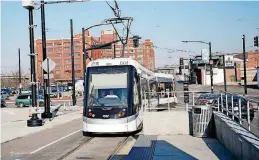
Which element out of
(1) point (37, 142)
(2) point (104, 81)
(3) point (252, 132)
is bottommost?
(1) point (37, 142)

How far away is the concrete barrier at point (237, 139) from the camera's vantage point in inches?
285

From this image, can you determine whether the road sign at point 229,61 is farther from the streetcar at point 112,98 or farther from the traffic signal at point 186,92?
the streetcar at point 112,98

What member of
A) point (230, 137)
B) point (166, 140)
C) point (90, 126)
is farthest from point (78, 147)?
point (230, 137)

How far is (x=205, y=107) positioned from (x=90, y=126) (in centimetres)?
457

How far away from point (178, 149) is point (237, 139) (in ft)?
9.20

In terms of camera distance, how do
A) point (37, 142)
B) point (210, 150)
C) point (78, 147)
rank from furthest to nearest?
point (37, 142) < point (78, 147) < point (210, 150)

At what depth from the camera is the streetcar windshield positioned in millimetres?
15234

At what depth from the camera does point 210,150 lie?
11.0 metres

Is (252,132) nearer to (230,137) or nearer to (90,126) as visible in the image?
(230,137)

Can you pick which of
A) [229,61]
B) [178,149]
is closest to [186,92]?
[178,149]

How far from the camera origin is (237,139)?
8.84m

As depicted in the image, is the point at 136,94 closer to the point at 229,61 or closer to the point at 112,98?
the point at 112,98

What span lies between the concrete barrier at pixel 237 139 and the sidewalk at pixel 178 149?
29 cm

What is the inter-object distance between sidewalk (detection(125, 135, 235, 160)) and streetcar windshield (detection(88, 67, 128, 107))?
2.07 meters
